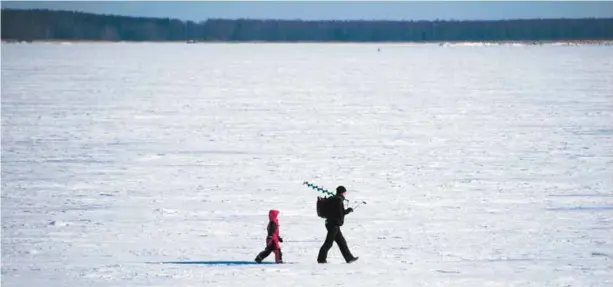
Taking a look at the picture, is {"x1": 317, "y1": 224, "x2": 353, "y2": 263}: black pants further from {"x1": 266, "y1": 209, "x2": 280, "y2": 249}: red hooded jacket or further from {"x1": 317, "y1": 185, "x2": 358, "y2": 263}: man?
{"x1": 266, "y1": 209, "x2": 280, "y2": 249}: red hooded jacket

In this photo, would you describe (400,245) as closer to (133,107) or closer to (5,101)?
(133,107)

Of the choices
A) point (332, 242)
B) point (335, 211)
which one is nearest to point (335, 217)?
point (335, 211)

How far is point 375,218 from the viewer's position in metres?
10.9

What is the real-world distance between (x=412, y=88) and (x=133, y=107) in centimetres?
1203

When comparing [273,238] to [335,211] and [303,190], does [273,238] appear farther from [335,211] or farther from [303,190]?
[303,190]

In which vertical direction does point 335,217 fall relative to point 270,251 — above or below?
above

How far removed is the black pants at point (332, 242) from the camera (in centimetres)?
851

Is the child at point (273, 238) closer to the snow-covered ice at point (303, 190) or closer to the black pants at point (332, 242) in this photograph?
the snow-covered ice at point (303, 190)

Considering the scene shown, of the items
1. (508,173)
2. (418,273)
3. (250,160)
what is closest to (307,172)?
(250,160)

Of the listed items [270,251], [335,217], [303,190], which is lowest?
[303,190]

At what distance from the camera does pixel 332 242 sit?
28.0ft

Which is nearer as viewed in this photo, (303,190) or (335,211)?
(335,211)

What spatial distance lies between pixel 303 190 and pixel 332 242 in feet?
13.8

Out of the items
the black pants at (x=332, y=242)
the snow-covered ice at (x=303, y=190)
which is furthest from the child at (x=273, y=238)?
the black pants at (x=332, y=242)
